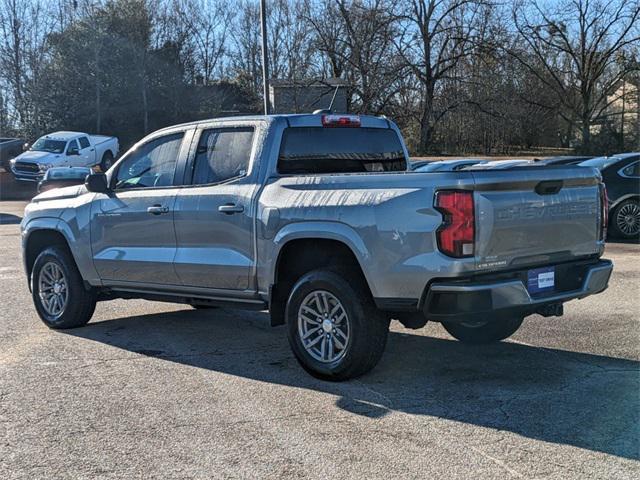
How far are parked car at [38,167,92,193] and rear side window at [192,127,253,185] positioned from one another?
16.9 meters

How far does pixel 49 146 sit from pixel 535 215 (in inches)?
1146

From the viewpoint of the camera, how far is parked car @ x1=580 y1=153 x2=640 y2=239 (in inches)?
504

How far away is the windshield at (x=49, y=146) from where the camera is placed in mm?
30453

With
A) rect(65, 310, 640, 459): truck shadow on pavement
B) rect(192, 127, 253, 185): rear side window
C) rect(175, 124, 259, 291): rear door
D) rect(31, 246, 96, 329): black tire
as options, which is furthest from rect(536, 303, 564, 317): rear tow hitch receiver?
rect(31, 246, 96, 329): black tire

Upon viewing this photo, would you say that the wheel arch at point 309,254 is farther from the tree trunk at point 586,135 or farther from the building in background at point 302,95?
the tree trunk at point 586,135

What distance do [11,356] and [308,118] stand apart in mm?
3275

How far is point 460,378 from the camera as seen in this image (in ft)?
17.9

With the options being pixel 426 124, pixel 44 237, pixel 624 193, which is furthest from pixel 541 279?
pixel 426 124

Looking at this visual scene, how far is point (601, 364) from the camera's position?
5.73m

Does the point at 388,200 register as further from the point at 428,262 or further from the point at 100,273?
the point at 100,273

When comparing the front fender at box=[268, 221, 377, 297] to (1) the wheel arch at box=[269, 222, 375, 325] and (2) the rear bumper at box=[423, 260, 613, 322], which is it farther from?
(2) the rear bumper at box=[423, 260, 613, 322]

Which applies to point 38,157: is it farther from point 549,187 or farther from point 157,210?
point 549,187

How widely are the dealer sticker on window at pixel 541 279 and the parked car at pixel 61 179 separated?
1922cm

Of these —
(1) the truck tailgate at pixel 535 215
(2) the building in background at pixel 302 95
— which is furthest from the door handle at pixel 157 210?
(2) the building in background at pixel 302 95
